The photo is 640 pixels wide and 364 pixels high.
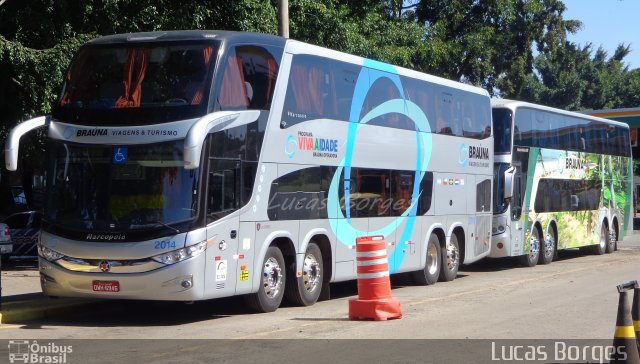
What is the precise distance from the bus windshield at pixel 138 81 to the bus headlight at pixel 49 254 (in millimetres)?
1936

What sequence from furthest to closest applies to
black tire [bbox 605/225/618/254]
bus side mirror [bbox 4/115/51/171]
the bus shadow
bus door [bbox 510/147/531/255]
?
1. black tire [bbox 605/225/618/254]
2. the bus shadow
3. bus door [bbox 510/147/531/255]
4. bus side mirror [bbox 4/115/51/171]

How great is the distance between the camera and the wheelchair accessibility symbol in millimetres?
12961

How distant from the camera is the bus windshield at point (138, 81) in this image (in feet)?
42.6

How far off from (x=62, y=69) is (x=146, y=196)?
6825 millimetres

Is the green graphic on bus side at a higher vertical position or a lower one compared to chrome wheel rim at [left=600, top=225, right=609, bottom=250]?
higher

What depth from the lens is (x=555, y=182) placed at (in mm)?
26016

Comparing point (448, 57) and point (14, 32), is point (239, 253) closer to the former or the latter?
point (14, 32)

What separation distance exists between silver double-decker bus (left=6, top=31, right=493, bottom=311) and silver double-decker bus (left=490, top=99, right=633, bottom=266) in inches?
301

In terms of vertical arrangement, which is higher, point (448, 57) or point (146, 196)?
point (448, 57)

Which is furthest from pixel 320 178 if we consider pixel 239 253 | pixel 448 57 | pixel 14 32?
pixel 448 57

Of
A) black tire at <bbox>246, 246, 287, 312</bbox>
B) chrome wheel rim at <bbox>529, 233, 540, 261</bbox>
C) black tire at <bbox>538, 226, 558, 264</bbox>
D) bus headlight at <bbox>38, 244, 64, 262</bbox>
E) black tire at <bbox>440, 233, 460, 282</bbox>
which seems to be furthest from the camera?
black tire at <bbox>538, 226, 558, 264</bbox>

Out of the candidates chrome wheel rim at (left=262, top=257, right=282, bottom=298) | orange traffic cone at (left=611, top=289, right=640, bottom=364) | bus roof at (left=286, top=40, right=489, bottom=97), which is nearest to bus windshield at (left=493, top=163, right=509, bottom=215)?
bus roof at (left=286, top=40, right=489, bottom=97)

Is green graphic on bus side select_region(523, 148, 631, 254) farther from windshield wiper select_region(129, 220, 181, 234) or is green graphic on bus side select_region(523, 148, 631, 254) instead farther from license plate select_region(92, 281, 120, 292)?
license plate select_region(92, 281, 120, 292)

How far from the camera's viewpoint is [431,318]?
1327 centimetres
